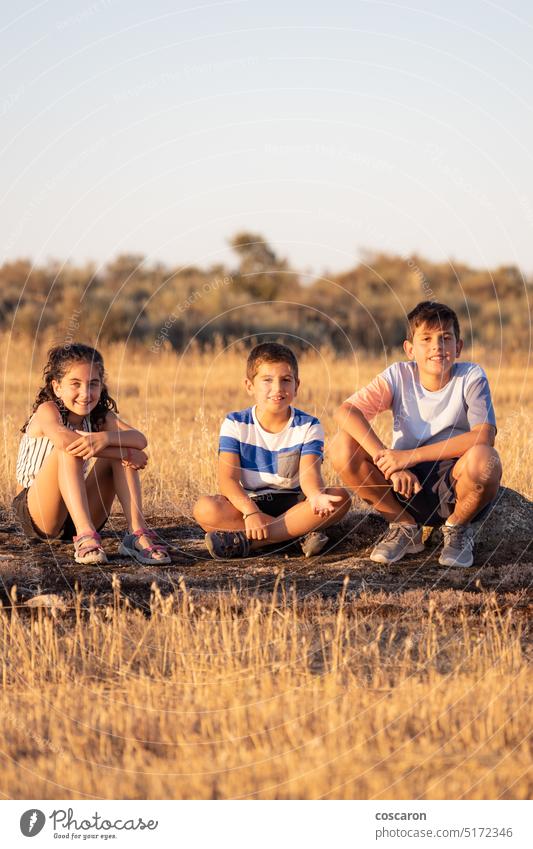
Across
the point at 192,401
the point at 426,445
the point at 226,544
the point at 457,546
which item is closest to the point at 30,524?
the point at 226,544

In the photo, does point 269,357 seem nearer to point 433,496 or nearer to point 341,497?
point 341,497

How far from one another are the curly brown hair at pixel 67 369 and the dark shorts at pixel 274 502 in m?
1.07

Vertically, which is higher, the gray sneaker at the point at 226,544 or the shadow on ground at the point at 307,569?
the gray sneaker at the point at 226,544

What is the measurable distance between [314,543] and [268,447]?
26.0 inches

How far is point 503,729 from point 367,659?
890mm

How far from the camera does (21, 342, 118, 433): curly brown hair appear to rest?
672 cm

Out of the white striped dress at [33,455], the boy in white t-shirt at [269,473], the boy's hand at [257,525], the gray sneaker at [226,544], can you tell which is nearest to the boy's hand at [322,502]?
the boy in white t-shirt at [269,473]

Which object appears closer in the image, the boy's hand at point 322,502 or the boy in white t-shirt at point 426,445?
the boy's hand at point 322,502

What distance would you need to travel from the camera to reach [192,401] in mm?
15367

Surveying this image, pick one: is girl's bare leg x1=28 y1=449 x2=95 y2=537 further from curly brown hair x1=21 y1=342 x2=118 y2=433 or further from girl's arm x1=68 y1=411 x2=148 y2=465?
curly brown hair x1=21 y1=342 x2=118 y2=433

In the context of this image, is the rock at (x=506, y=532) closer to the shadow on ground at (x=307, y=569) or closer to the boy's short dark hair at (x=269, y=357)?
the shadow on ground at (x=307, y=569)

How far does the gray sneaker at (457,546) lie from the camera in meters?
6.56
